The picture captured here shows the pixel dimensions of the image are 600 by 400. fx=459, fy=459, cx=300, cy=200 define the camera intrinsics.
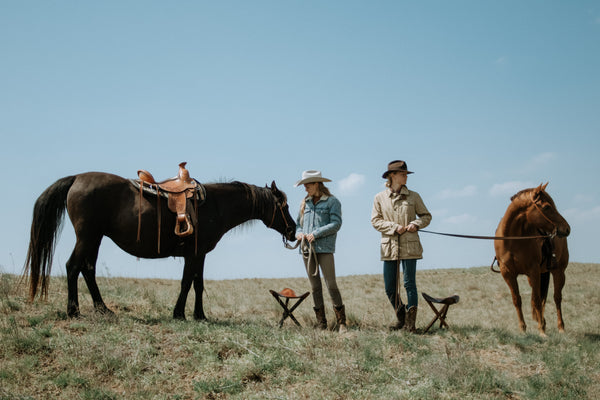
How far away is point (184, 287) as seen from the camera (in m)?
7.21

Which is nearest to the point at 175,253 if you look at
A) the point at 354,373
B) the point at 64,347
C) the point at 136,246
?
the point at 136,246

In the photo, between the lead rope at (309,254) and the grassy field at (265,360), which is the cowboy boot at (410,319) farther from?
the lead rope at (309,254)

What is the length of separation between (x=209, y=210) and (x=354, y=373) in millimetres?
3592

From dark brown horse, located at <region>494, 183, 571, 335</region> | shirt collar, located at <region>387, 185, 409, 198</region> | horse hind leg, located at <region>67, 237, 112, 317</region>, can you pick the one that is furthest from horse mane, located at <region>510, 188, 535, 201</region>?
horse hind leg, located at <region>67, 237, 112, 317</region>

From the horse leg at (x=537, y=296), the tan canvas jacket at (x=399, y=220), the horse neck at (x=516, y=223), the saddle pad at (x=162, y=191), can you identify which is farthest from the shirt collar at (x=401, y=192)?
the horse leg at (x=537, y=296)

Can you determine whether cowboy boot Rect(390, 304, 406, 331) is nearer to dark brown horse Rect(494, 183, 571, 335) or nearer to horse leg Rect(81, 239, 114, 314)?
dark brown horse Rect(494, 183, 571, 335)

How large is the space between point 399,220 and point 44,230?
17.9ft

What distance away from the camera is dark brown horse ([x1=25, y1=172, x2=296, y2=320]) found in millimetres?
6875

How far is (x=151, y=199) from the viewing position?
7242mm

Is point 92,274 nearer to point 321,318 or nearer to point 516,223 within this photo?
point 321,318

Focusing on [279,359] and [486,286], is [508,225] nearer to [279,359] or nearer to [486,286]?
[279,359]

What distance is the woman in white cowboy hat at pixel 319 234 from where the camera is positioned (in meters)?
7.12

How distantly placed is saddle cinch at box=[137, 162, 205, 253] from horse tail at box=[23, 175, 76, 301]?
1158 millimetres

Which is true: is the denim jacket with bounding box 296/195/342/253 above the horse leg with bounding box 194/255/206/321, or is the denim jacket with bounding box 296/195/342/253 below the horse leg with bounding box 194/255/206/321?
above
